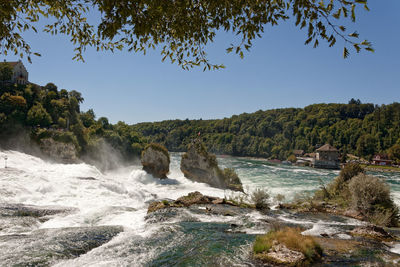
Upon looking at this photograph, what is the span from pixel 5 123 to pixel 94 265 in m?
39.4

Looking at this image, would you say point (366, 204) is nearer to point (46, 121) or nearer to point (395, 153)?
point (46, 121)

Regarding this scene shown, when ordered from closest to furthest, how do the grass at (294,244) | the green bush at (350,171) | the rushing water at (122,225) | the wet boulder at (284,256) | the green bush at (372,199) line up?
the wet boulder at (284,256), the grass at (294,244), the rushing water at (122,225), the green bush at (372,199), the green bush at (350,171)

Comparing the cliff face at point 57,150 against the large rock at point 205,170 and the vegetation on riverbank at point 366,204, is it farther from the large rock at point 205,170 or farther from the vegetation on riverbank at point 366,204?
the vegetation on riverbank at point 366,204

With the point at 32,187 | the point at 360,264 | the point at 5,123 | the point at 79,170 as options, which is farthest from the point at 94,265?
the point at 5,123

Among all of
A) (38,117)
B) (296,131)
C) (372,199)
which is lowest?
(372,199)

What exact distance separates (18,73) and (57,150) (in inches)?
809

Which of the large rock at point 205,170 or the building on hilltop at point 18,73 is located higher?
the building on hilltop at point 18,73

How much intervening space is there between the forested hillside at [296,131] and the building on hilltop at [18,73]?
3643 inches

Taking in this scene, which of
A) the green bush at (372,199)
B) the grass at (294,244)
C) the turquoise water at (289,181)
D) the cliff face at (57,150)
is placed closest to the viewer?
the grass at (294,244)

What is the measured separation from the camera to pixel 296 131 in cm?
13538

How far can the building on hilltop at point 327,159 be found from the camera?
7431 cm

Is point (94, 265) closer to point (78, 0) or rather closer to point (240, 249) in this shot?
point (240, 249)

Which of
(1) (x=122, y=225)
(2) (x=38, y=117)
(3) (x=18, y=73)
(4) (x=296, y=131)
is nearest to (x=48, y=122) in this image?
(2) (x=38, y=117)

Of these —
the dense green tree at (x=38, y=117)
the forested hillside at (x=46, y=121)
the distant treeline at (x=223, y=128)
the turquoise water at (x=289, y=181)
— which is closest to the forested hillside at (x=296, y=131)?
the distant treeline at (x=223, y=128)
